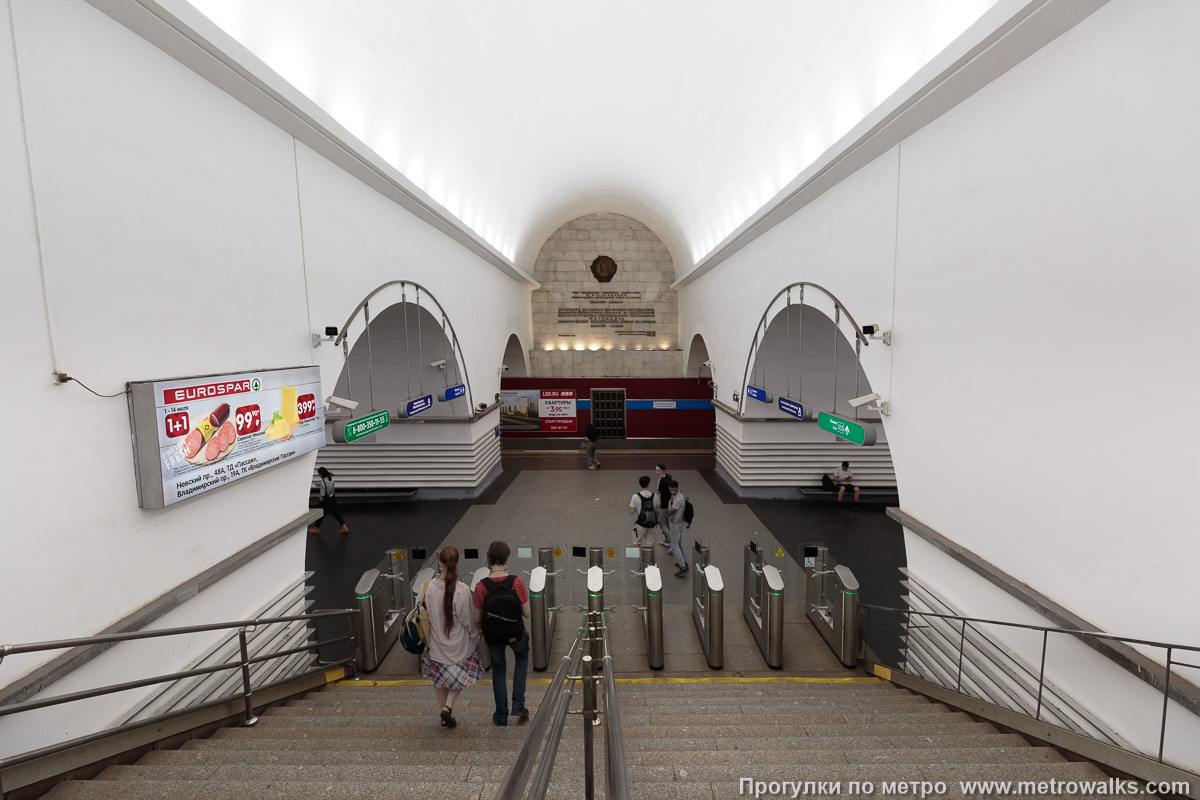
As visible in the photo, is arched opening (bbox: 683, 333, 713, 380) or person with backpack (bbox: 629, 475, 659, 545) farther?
arched opening (bbox: 683, 333, 713, 380)

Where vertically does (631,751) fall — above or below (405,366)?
below

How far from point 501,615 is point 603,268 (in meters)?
17.7

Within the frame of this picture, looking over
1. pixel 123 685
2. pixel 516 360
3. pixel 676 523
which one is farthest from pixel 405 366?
pixel 123 685

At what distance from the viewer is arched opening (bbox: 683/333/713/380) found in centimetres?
1793

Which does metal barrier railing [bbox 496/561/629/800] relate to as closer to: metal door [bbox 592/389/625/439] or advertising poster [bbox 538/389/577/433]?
advertising poster [bbox 538/389/577/433]

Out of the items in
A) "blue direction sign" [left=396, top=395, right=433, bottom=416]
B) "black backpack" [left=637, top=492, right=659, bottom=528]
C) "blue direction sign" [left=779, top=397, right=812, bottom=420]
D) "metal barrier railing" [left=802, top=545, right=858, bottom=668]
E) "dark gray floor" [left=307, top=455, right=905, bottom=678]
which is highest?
"blue direction sign" [left=396, top=395, right=433, bottom=416]

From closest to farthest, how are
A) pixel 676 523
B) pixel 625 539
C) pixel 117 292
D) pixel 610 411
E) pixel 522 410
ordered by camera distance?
pixel 117 292 → pixel 676 523 → pixel 625 539 → pixel 522 410 → pixel 610 411

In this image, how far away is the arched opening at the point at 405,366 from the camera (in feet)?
32.6

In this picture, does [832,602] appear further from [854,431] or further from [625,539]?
[625,539]

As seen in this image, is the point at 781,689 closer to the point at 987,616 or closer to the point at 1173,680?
the point at 987,616

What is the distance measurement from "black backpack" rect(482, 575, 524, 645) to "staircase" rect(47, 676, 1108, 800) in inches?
25.3

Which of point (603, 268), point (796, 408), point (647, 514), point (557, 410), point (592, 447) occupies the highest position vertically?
point (603, 268)

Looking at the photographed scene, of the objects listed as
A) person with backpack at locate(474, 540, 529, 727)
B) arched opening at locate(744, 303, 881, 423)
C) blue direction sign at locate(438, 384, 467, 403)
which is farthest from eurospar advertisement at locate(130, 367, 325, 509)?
arched opening at locate(744, 303, 881, 423)

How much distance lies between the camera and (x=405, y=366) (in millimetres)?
11219
